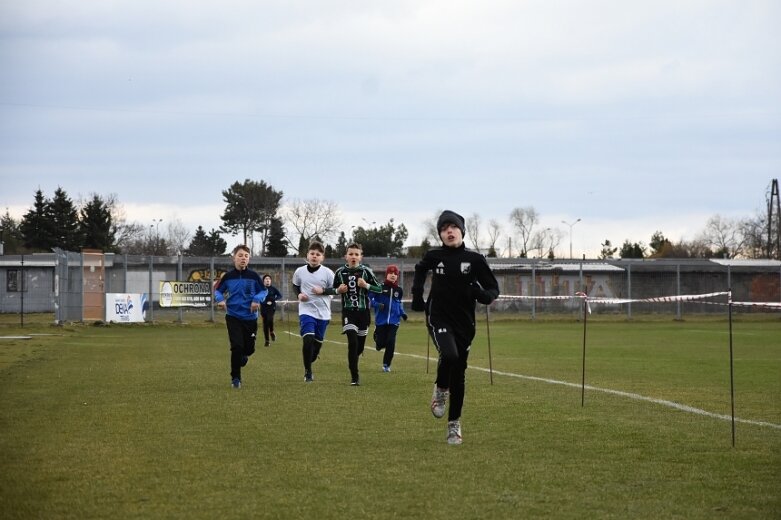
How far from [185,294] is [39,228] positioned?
60.1 meters

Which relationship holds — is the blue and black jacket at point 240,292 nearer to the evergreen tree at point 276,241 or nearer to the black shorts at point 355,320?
the black shorts at point 355,320

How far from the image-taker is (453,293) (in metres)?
10.1

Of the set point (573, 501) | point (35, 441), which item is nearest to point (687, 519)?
point (573, 501)

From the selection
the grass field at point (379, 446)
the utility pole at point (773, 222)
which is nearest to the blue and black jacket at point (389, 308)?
the grass field at point (379, 446)

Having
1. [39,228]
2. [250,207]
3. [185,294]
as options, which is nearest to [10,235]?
[39,228]

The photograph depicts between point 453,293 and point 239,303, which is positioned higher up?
point 453,293

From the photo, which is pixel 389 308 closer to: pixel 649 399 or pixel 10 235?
pixel 649 399

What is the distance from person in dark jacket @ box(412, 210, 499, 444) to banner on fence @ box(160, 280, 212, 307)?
41450mm

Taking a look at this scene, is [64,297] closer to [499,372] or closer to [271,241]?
[499,372]

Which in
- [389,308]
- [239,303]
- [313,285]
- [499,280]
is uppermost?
[499,280]

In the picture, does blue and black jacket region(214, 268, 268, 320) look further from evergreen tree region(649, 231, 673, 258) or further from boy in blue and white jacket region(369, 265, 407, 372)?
evergreen tree region(649, 231, 673, 258)

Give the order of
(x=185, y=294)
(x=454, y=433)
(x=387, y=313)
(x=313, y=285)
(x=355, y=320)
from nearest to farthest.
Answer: (x=454, y=433)
(x=313, y=285)
(x=355, y=320)
(x=387, y=313)
(x=185, y=294)

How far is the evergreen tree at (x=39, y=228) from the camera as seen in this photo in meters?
105

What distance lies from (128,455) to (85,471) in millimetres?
824
